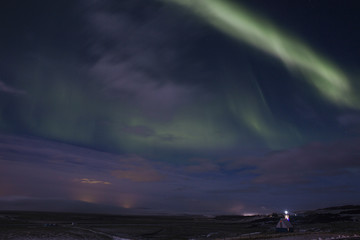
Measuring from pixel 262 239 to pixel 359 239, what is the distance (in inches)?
514

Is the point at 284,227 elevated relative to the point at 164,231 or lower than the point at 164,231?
elevated

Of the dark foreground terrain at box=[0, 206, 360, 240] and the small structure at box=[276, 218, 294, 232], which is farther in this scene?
the small structure at box=[276, 218, 294, 232]

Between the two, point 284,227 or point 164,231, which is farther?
point 164,231

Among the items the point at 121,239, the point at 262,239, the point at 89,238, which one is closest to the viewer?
the point at 262,239

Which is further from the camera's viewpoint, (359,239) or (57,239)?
(57,239)

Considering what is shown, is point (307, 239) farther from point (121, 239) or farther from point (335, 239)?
point (121, 239)

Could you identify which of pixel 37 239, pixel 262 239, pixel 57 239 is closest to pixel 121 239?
pixel 57 239

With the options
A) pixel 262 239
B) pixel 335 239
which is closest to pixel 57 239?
pixel 262 239

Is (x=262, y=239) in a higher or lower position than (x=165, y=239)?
higher

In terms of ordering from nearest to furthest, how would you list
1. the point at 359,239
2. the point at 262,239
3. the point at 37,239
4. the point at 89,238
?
the point at 359,239
the point at 262,239
the point at 37,239
the point at 89,238

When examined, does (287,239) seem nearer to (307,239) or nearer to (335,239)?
(307,239)

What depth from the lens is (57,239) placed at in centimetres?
4856

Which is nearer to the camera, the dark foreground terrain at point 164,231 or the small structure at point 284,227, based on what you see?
the dark foreground terrain at point 164,231

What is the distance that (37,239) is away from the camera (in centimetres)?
4638
